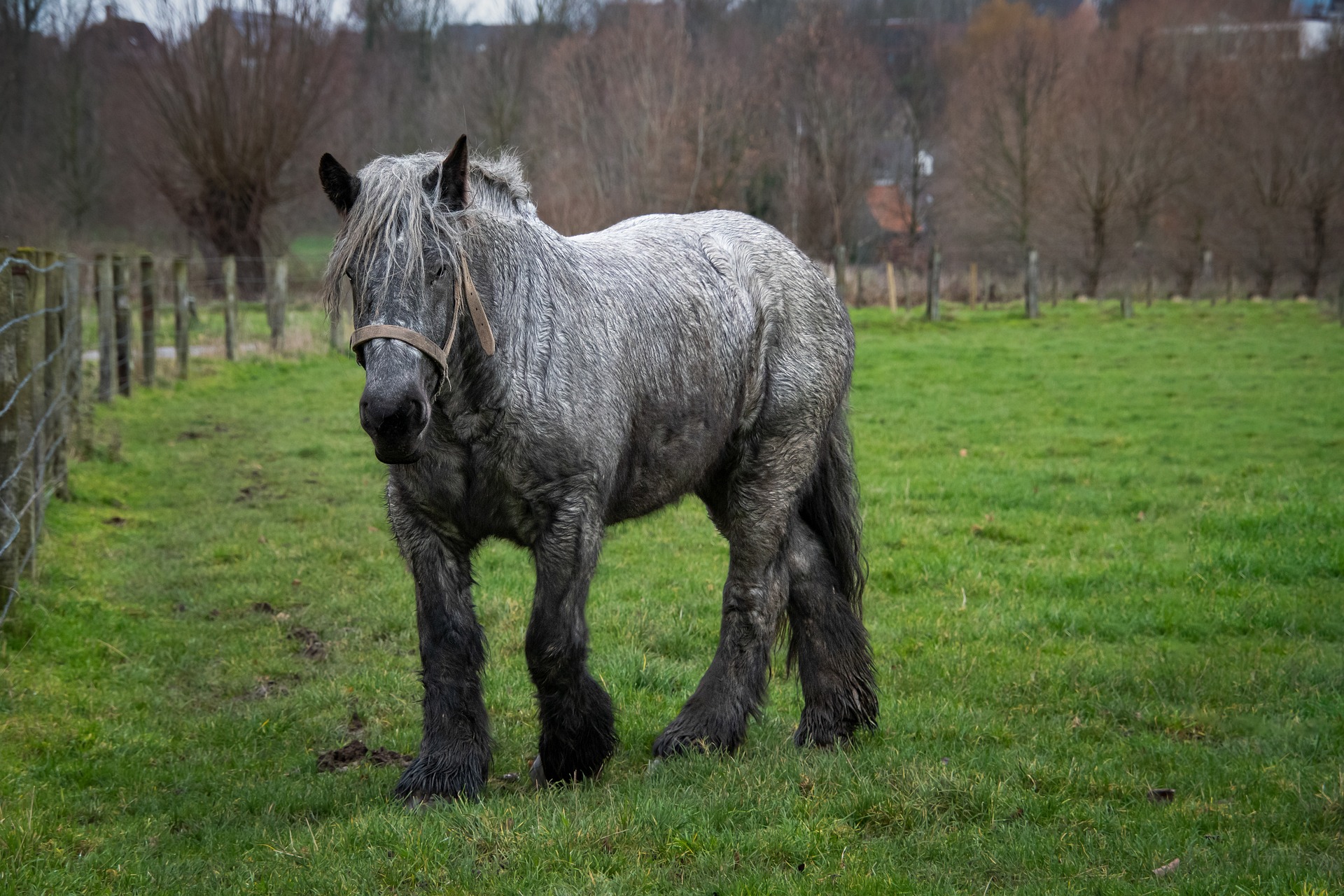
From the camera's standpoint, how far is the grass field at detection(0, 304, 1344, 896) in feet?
11.5

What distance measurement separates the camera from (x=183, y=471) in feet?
36.7

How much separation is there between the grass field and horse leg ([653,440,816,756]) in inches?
11.0

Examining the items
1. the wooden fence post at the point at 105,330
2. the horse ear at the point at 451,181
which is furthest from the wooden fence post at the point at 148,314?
the horse ear at the point at 451,181

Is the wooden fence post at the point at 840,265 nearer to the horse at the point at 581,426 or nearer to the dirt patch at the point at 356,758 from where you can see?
the horse at the point at 581,426

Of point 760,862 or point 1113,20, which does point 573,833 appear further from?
point 1113,20

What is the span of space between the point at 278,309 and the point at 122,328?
A: 6970 mm

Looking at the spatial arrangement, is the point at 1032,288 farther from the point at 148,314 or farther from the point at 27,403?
the point at 27,403

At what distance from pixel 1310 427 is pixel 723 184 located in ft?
68.9

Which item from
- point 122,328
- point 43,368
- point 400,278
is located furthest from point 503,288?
point 122,328

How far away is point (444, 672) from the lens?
4.04m

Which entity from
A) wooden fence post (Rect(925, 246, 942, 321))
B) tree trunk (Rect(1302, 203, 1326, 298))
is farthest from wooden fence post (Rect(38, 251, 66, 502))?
tree trunk (Rect(1302, 203, 1326, 298))

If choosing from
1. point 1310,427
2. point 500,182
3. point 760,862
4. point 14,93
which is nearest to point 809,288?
point 500,182

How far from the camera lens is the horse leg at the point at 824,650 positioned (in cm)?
488

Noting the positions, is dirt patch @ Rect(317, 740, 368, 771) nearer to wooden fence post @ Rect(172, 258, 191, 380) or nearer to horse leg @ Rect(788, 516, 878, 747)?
horse leg @ Rect(788, 516, 878, 747)
